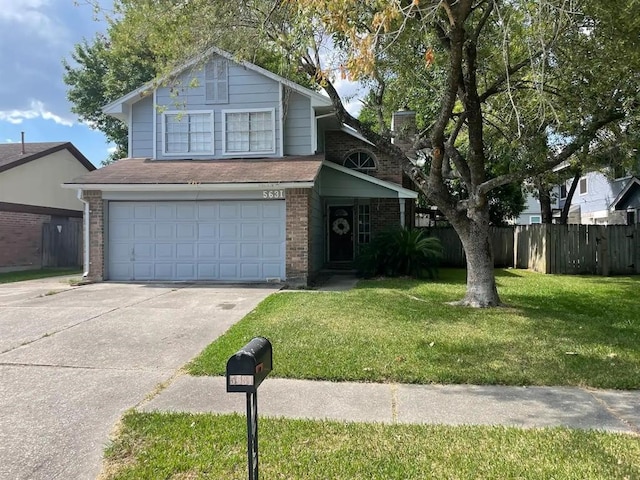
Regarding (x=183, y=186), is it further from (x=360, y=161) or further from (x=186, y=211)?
(x=360, y=161)

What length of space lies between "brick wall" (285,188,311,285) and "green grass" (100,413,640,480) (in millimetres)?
8357

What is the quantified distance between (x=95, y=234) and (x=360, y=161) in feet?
29.3

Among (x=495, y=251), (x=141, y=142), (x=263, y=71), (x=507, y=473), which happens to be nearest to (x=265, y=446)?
(x=507, y=473)

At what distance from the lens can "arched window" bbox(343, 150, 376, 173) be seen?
16891mm

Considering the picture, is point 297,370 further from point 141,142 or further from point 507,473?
point 141,142

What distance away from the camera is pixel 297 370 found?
5.22 meters

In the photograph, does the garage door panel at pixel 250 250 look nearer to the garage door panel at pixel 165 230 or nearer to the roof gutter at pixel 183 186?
the roof gutter at pixel 183 186

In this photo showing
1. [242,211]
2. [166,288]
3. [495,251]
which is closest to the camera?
[166,288]

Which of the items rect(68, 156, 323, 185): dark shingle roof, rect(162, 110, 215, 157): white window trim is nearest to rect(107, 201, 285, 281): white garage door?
rect(68, 156, 323, 185): dark shingle roof

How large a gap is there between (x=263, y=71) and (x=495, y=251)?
11.1m

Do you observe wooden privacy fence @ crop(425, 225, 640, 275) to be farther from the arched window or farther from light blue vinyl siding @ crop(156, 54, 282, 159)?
light blue vinyl siding @ crop(156, 54, 282, 159)

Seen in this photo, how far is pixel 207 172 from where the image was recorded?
12.8m

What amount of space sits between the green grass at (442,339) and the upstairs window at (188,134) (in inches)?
247

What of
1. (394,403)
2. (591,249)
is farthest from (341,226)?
(394,403)
